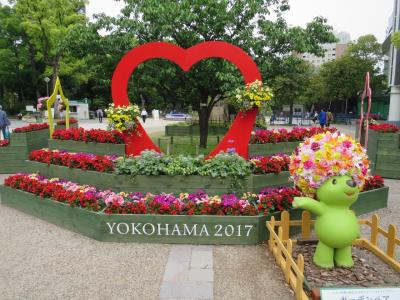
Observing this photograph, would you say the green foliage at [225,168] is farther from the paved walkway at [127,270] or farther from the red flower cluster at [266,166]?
the paved walkway at [127,270]

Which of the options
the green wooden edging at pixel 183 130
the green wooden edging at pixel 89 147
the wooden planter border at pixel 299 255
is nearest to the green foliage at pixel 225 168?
the wooden planter border at pixel 299 255

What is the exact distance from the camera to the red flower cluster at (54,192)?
6.12 m

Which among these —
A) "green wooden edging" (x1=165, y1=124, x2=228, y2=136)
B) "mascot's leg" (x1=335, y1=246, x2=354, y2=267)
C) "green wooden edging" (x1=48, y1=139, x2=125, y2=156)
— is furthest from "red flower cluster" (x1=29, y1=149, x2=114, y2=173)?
"green wooden edging" (x1=165, y1=124, x2=228, y2=136)

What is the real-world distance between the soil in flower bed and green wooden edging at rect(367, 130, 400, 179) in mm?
6768

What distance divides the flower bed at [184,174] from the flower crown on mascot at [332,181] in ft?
6.61

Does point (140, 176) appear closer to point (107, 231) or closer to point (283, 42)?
point (107, 231)

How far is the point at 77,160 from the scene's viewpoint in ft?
24.7

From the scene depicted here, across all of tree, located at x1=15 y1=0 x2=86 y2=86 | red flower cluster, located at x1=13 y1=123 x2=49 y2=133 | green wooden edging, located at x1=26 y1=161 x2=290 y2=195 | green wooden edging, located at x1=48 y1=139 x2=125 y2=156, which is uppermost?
tree, located at x1=15 y1=0 x2=86 y2=86

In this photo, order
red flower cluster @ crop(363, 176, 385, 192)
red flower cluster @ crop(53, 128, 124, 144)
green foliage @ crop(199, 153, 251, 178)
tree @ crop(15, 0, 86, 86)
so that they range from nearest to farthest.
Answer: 1. green foliage @ crop(199, 153, 251, 178)
2. red flower cluster @ crop(363, 176, 385, 192)
3. red flower cluster @ crop(53, 128, 124, 144)
4. tree @ crop(15, 0, 86, 86)

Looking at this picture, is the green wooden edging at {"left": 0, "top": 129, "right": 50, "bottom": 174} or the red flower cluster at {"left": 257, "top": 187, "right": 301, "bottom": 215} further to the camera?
the green wooden edging at {"left": 0, "top": 129, "right": 50, "bottom": 174}

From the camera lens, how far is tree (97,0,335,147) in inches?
457

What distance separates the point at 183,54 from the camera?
7.91 meters

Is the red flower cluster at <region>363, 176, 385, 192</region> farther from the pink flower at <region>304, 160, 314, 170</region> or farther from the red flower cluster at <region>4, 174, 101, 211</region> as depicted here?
the red flower cluster at <region>4, 174, 101, 211</region>

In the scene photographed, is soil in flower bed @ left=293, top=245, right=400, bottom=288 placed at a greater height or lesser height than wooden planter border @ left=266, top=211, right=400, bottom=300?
lesser
